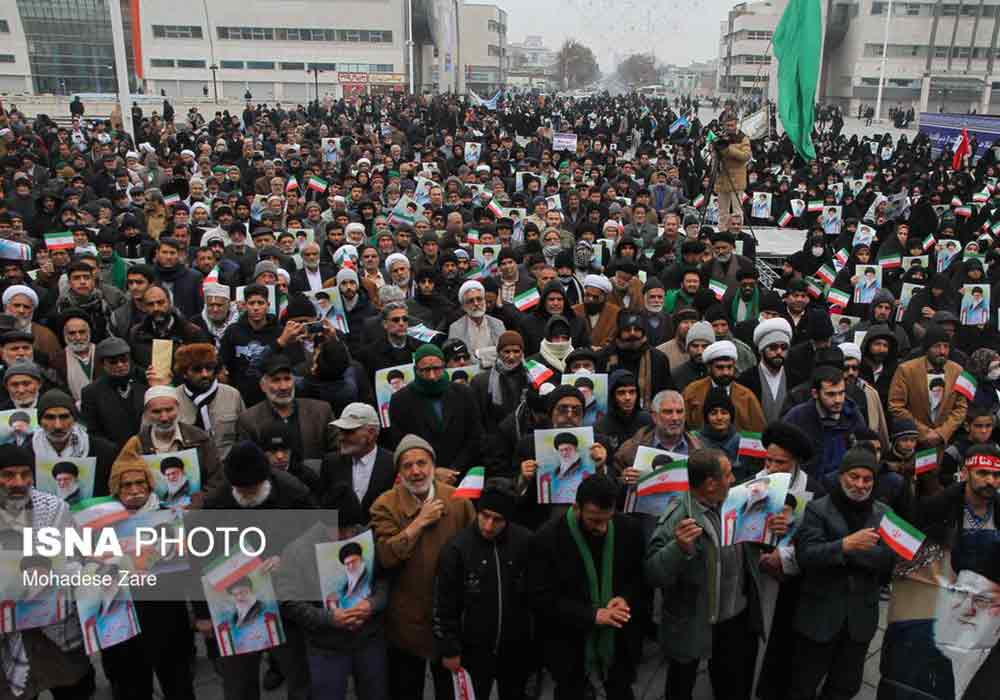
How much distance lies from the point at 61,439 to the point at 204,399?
2.84 feet

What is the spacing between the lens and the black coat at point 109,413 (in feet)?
16.7

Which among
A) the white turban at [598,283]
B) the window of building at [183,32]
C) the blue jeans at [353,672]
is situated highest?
the window of building at [183,32]

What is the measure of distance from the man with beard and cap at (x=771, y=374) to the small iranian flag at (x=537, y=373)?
139cm

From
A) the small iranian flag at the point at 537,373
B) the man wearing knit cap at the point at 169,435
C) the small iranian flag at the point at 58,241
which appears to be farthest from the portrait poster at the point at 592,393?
the small iranian flag at the point at 58,241

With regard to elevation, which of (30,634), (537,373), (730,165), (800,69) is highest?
(800,69)

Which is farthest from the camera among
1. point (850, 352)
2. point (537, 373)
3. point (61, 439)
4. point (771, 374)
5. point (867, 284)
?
point (867, 284)

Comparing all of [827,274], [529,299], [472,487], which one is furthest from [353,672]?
[827,274]

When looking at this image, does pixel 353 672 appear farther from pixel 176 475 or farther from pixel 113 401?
pixel 113 401

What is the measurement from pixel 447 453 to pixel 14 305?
151 inches

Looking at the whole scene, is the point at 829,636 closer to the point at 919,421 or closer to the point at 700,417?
the point at 700,417

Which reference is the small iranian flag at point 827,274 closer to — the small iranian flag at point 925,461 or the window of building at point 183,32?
the small iranian flag at point 925,461

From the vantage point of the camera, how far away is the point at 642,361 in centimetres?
584

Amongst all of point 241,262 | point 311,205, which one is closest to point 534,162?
point 311,205

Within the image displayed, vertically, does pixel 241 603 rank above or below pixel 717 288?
below
